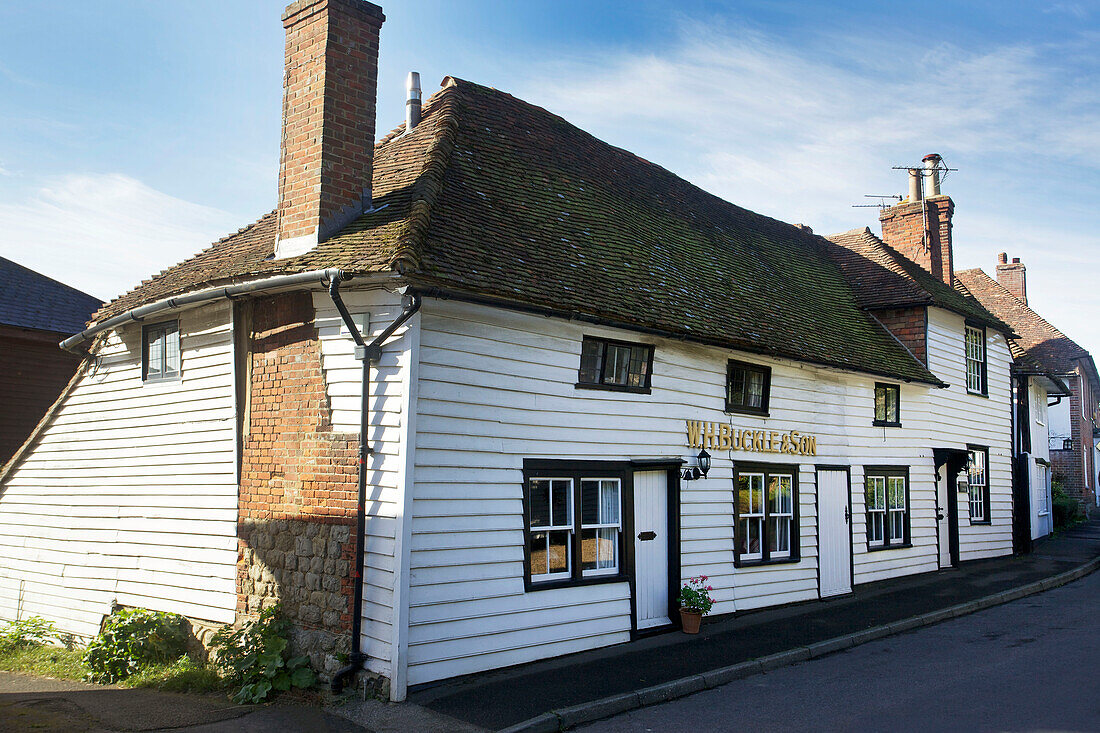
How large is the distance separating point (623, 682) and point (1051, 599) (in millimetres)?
10629

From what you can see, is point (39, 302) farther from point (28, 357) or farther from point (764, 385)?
point (764, 385)

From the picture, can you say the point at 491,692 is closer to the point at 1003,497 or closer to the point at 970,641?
the point at 970,641

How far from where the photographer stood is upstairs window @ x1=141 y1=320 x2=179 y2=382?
11.3 metres

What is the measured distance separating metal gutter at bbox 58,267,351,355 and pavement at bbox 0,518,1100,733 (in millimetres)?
4409

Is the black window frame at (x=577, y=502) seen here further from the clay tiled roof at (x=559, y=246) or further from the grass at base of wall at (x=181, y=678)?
the grass at base of wall at (x=181, y=678)

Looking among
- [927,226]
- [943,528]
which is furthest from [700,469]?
[927,226]

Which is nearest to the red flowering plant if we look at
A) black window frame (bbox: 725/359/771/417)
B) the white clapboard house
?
the white clapboard house

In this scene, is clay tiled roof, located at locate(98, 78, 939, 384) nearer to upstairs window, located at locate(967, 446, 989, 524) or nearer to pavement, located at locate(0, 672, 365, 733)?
upstairs window, located at locate(967, 446, 989, 524)

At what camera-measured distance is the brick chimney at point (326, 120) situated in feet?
32.7

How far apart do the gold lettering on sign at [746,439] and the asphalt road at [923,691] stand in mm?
3386

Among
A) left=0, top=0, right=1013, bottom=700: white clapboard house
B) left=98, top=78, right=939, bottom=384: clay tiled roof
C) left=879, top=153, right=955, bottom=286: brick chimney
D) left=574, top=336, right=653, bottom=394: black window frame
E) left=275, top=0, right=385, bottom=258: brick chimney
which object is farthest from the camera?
left=879, top=153, right=955, bottom=286: brick chimney

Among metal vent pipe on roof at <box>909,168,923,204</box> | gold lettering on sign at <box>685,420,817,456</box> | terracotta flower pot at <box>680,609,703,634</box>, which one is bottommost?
terracotta flower pot at <box>680,609,703,634</box>

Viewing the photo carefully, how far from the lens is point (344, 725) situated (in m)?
7.69

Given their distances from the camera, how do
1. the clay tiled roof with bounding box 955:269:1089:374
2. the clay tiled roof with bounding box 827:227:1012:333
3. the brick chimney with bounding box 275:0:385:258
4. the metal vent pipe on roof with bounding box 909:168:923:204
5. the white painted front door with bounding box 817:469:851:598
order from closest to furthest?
the brick chimney with bounding box 275:0:385:258, the white painted front door with bounding box 817:469:851:598, the clay tiled roof with bounding box 827:227:1012:333, the metal vent pipe on roof with bounding box 909:168:923:204, the clay tiled roof with bounding box 955:269:1089:374
